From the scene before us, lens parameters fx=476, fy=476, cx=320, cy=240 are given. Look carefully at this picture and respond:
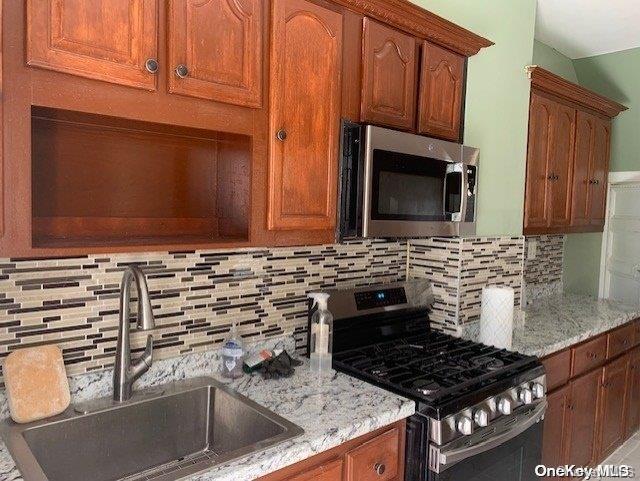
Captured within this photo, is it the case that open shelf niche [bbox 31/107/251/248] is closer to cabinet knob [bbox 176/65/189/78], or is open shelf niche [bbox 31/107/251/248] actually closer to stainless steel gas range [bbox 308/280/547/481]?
cabinet knob [bbox 176/65/189/78]

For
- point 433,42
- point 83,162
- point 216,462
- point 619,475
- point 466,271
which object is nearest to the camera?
point 216,462

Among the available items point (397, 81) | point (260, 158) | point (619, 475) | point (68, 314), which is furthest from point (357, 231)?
point (619, 475)

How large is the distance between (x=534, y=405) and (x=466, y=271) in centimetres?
65

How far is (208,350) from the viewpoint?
5.54ft

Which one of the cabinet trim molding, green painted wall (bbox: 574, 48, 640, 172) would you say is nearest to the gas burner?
the cabinet trim molding

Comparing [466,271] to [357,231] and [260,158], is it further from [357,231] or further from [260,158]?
[260,158]

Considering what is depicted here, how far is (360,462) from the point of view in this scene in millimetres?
1350

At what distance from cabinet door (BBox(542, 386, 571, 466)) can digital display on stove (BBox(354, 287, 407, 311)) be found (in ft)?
2.73

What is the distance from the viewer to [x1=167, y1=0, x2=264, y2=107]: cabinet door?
48.8 inches

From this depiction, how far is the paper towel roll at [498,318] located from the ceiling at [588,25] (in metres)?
1.75

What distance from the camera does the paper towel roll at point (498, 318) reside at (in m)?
2.19

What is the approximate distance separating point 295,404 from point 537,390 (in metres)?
1.05

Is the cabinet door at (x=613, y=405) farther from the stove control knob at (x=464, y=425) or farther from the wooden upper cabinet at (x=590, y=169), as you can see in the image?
the stove control knob at (x=464, y=425)

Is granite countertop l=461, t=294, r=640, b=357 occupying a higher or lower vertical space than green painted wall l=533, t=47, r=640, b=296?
lower
